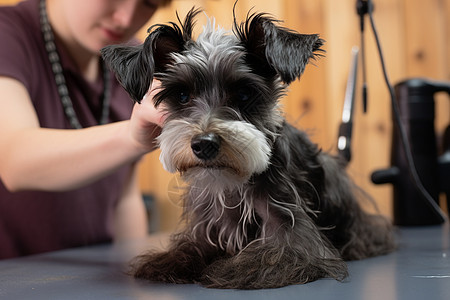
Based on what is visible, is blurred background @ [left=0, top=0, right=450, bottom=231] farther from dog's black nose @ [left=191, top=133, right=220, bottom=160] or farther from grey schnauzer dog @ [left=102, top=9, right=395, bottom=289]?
dog's black nose @ [left=191, top=133, right=220, bottom=160]

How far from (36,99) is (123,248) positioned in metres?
0.52

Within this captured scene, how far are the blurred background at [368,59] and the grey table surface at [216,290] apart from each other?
132cm

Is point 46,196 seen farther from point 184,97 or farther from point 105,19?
point 184,97

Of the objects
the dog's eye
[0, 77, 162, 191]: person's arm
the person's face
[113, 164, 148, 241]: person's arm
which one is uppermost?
the person's face

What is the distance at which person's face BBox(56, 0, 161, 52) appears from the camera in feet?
4.82

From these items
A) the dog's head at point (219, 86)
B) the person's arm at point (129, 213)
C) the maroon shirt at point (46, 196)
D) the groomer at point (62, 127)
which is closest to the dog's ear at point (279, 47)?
the dog's head at point (219, 86)

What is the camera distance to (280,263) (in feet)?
2.76

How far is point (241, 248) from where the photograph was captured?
93 cm

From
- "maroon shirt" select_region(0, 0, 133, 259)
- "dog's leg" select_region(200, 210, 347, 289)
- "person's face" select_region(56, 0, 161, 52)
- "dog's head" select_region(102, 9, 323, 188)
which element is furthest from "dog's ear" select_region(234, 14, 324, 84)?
"maroon shirt" select_region(0, 0, 133, 259)

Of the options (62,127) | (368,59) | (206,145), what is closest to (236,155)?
(206,145)

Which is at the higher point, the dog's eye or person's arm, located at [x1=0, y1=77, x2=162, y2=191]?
the dog's eye

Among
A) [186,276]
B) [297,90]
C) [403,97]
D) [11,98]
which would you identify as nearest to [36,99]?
[11,98]

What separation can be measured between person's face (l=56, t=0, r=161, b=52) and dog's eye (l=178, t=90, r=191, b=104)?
25.5 inches

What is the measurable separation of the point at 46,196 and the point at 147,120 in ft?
2.53
